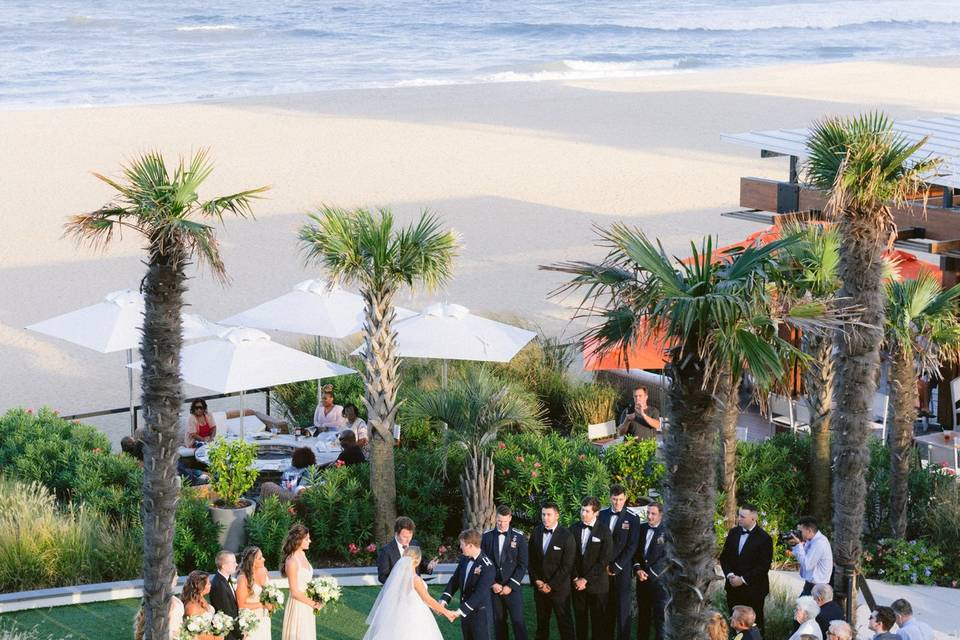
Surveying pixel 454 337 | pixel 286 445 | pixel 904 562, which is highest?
pixel 454 337

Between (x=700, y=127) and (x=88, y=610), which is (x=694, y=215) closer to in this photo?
(x=700, y=127)

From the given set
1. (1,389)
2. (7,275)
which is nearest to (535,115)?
(7,275)

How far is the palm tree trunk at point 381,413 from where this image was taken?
13.9 meters

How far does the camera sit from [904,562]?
13406 mm

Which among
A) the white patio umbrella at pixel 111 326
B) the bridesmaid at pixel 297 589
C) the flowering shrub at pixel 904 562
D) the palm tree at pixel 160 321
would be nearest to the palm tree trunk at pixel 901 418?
the flowering shrub at pixel 904 562

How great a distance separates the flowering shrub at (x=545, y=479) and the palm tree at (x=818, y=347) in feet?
7.75

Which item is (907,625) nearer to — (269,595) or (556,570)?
(556,570)

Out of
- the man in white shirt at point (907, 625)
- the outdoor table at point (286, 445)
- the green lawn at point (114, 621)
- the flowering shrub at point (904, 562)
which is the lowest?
the green lawn at point (114, 621)

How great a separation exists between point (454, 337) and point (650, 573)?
18.1 feet

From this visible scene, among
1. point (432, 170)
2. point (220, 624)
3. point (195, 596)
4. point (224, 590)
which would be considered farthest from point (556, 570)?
point (432, 170)

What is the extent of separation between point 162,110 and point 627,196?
23.2 m

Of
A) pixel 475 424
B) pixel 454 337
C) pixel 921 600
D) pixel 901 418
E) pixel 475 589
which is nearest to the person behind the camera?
pixel 475 589

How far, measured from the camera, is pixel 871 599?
12266 millimetres

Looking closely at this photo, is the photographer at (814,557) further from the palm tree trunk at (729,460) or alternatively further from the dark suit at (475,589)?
the dark suit at (475,589)
